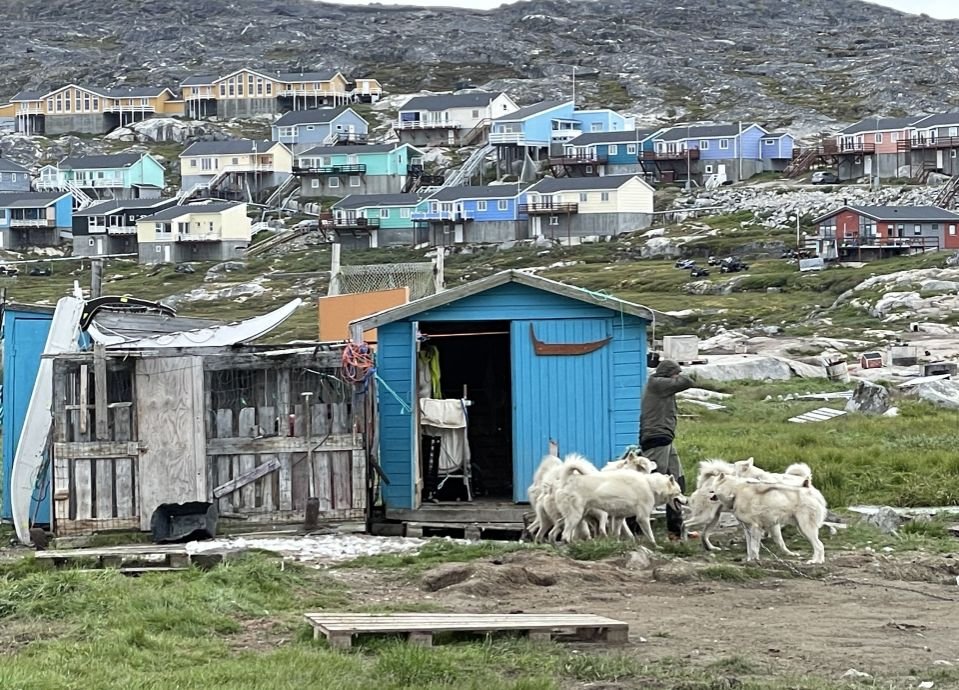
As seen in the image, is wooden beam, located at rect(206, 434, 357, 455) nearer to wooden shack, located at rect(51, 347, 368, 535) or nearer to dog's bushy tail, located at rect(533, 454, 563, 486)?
wooden shack, located at rect(51, 347, 368, 535)

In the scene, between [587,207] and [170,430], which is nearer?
[170,430]

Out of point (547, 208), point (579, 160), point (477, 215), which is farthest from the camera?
point (579, 160)

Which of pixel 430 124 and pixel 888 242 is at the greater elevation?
pixel 430 124

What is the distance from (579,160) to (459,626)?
113556 millimetres

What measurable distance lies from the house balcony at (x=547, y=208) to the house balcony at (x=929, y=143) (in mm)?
24058

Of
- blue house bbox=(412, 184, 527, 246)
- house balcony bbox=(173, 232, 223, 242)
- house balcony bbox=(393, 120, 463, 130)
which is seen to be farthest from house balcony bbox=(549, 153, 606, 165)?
house balcony bbox=(173, 232, 223, 242)

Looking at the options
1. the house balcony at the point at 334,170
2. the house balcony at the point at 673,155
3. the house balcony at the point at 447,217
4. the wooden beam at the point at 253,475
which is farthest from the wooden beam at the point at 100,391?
the house balcony at the point at 334,170

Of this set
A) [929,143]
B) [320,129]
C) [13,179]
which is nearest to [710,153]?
[929,143]

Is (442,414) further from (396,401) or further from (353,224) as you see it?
(353,224)

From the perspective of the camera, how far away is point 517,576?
1375cm

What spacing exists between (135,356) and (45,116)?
15155 cm

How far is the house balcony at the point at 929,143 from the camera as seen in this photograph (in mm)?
110938

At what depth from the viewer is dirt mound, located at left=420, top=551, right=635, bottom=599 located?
13461 millimetres

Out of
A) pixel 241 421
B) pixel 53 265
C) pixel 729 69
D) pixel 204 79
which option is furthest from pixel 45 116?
pixel 241 421
